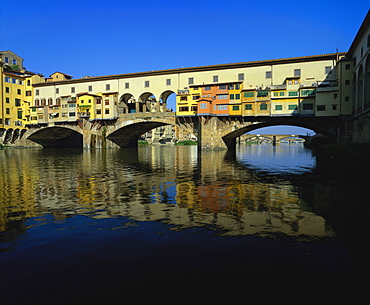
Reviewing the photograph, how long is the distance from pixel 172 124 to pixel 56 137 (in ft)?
136

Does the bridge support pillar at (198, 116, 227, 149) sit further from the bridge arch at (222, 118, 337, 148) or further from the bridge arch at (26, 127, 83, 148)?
the bridge arch at (26, 127, 83, 148)

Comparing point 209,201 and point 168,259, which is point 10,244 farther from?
point 209,201

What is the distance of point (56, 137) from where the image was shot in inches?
3125

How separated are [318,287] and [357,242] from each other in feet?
8.89

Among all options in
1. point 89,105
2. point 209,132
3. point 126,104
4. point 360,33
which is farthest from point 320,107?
point 89,105

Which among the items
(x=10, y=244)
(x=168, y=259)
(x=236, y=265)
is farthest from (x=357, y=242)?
(x=10, y=244)

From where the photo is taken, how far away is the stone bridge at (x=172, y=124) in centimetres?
5012

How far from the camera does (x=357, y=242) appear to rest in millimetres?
6355

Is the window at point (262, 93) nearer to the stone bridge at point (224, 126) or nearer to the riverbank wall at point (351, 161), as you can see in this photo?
the stone bridge at point (224, 126)

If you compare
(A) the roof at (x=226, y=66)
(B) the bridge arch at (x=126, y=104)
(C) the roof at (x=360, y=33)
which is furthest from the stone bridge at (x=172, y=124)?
(C) the roof at (x=360, y=33)

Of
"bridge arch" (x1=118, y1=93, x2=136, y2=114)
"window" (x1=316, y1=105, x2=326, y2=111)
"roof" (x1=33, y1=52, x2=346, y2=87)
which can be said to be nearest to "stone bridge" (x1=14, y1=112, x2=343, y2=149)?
"window" (x1=316, y1=105, x2=326, y2=111)

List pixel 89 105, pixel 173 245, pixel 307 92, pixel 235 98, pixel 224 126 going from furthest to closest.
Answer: pixel 89 105 < pixel 224 126 < pixel 235 98 < pixel 307 92 < pixel 173 245

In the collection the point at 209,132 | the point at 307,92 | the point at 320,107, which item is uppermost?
the point at 307,92

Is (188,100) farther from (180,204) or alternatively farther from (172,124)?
(180,204)
